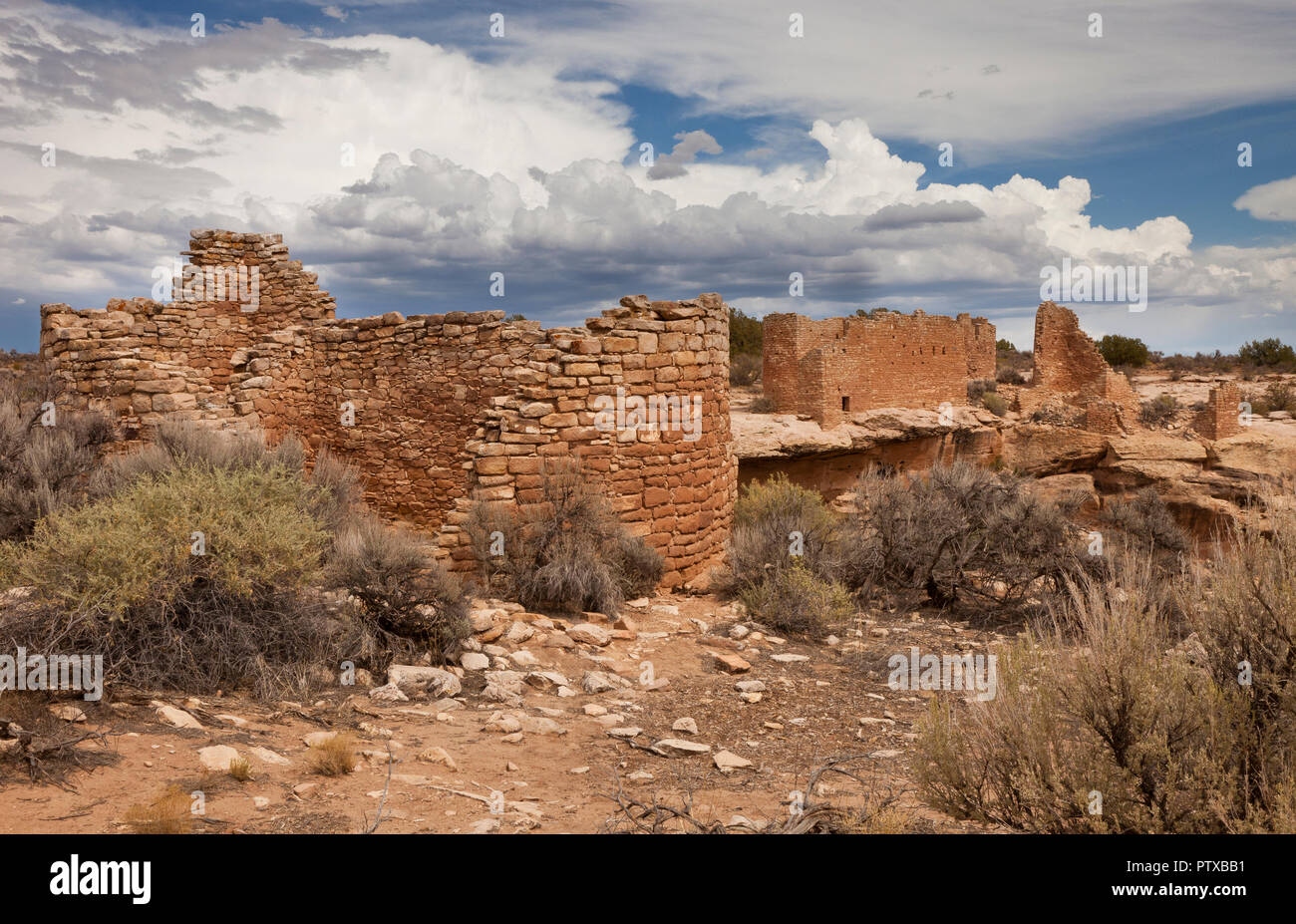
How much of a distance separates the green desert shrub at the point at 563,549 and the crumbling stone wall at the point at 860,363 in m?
11.7

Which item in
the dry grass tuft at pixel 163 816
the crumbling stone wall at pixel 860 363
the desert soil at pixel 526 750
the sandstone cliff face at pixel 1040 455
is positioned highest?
the crumbling stone wall at pixel 860 363

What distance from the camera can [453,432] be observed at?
35.0 feet

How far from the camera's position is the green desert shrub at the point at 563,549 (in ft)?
25.8

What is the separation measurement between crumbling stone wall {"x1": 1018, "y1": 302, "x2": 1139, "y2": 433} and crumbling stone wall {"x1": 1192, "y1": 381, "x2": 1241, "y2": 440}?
1957mm

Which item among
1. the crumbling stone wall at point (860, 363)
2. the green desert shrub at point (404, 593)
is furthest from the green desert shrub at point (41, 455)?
the crumbling stone wall at point (860, 363)

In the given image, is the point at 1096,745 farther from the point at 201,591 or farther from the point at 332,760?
the point at 201,591

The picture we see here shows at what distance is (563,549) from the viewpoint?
816 centimetres

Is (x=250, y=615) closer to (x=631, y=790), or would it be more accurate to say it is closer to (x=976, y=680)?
(x=631, y=790)

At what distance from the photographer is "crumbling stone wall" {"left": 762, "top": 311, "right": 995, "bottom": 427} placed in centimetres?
1981

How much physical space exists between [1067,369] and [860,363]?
641 centimetres

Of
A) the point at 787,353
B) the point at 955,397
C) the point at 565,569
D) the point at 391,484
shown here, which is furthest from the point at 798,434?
the point at 565,569

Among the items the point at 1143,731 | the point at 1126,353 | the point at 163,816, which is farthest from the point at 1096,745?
the point at 1126,353

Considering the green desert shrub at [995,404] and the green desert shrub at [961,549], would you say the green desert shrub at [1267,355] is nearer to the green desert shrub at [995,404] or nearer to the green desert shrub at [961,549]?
the green desert shrub at [995,404]
